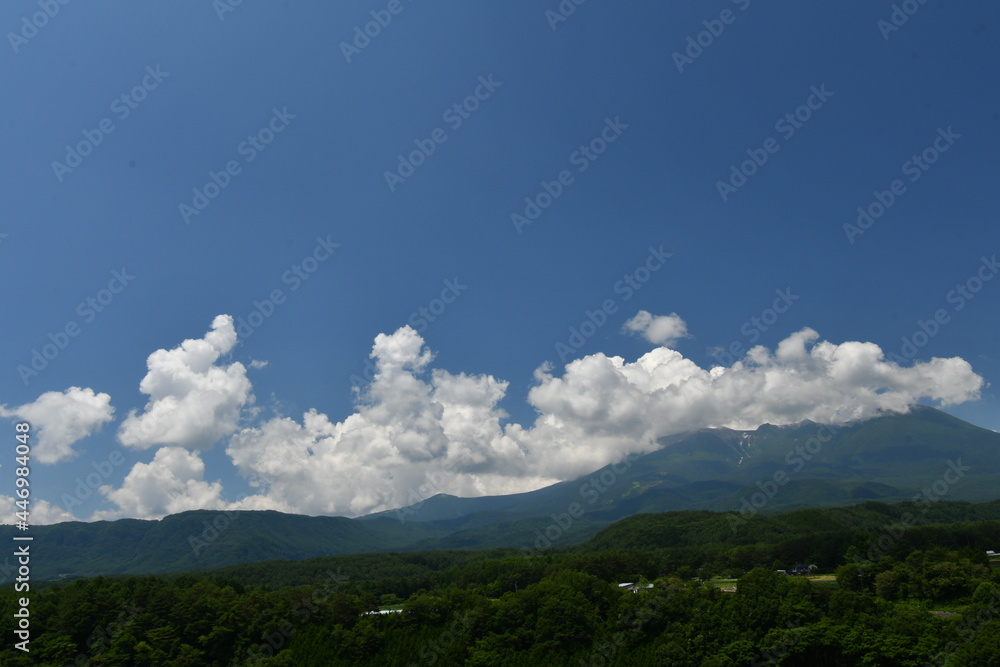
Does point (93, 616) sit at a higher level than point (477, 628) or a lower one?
higher

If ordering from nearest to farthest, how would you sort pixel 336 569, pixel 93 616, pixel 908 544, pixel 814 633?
pixel 814 633, pixel 93 616, pixel 908 544, pixel 336 569

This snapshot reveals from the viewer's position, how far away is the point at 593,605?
6094cm

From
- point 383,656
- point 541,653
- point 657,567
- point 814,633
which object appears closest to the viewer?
point 814,633

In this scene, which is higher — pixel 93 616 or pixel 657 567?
pixel 93 616

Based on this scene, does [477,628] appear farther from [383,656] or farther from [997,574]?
[997,574]

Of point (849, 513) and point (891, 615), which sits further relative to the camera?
point (849, 513)

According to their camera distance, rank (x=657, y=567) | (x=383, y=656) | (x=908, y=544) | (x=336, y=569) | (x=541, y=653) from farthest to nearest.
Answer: (x=336, y=569), (x=657, y=567), (x=908, y=544), (x=383, y=656), (x=541, y=653)

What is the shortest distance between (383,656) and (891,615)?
48023mm

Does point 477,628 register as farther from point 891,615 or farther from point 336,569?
point 336,569

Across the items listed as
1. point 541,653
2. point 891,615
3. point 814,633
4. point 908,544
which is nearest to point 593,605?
point 541,653

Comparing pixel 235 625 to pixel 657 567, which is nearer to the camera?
pixel 235 625

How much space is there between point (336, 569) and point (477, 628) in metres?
96.9

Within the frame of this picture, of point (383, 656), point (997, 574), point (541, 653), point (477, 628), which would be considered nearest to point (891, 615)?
point (997, 574)

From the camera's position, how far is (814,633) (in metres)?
46.4
